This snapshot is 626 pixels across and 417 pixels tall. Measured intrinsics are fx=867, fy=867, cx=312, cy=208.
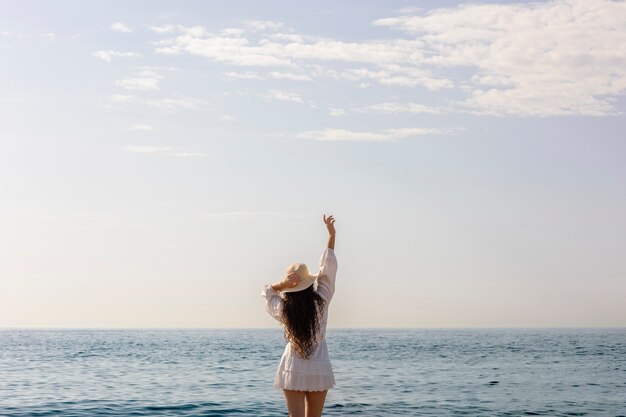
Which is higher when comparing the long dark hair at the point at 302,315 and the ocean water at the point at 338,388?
the long dark hair at the point at 302,315

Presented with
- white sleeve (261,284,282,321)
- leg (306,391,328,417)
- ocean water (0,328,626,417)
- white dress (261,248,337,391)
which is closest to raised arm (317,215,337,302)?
white dress (261,248,337,391)

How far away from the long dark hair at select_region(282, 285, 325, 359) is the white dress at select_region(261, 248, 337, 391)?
6cm

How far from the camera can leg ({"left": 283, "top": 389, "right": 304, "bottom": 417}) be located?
8.33 m

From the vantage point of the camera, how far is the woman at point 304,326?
26.6 ft

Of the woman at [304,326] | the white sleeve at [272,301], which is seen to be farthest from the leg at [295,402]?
the white sleeve at [272,301]

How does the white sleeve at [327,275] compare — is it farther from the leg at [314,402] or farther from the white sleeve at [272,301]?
the leg at [314,402]

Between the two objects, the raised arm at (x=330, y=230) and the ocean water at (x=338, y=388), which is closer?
the raised arm at (x=330, y=230)

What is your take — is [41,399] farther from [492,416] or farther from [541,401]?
[541,401]

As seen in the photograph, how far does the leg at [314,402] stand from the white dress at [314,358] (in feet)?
0.29

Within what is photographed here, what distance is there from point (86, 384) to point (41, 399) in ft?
17.2

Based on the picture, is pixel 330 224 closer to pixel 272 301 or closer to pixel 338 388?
pixel 272 301

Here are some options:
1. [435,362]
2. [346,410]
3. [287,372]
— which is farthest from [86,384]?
[287,372]

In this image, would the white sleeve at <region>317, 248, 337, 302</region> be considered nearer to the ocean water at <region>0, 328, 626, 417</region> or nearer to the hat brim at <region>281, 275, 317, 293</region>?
the hat brim at <region>281, 275, 317, 293</region>

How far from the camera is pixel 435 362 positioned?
4350 centimetres
